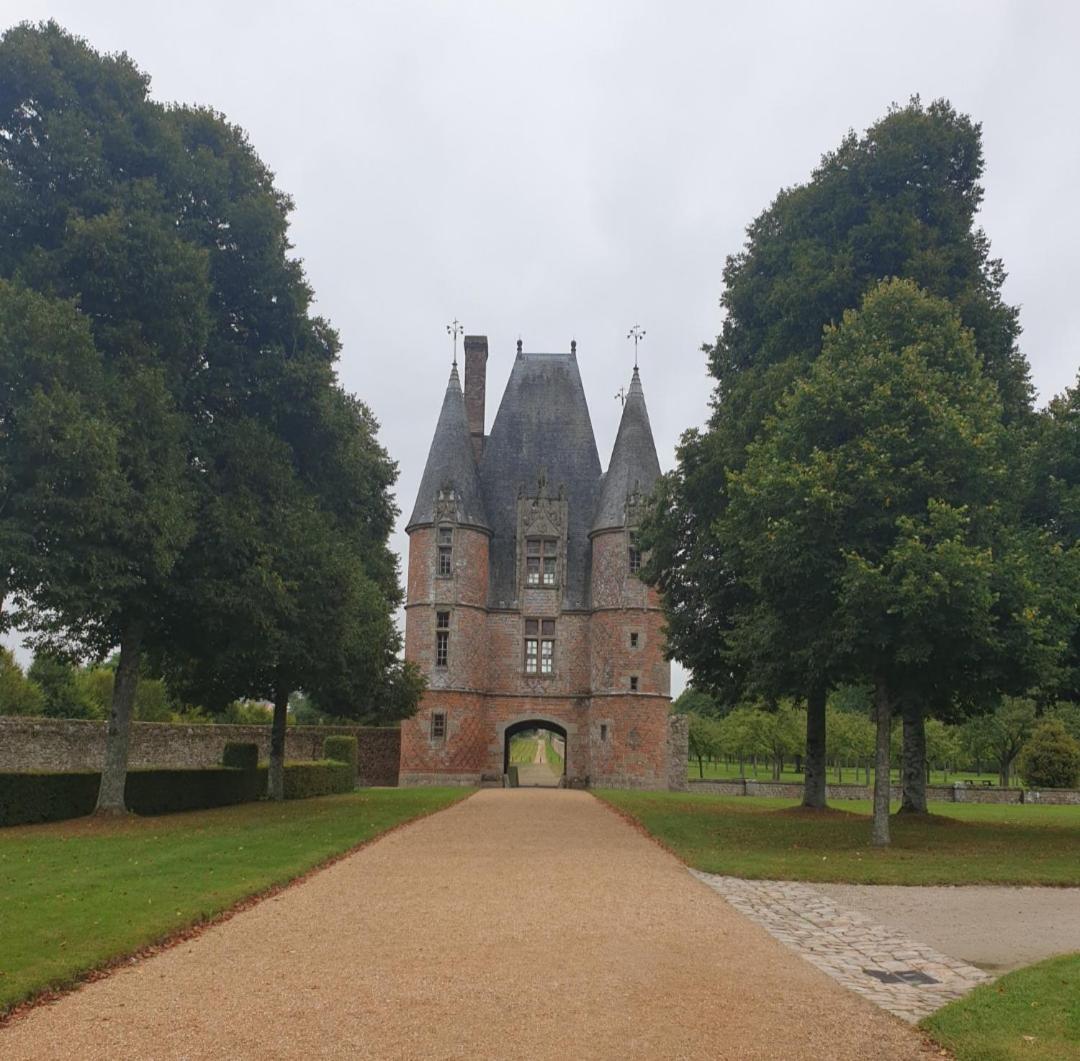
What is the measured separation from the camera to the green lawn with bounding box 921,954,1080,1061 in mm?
5473

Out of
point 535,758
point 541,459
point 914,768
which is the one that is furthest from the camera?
point 535,758

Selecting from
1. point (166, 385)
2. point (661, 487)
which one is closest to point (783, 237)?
point (661, 487)

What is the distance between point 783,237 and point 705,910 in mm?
19333

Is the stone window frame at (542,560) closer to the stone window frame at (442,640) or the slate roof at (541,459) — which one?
the slate roof at (541,459)

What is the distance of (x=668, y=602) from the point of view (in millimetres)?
25062

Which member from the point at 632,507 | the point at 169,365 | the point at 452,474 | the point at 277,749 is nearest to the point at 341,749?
the point at 277,749

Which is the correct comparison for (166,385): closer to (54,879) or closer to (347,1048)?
(54,879)

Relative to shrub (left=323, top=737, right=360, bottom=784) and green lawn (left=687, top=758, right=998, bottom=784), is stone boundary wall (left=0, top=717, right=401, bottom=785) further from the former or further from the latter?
green lawn (left=687, top=758, right=998, bottom=784)

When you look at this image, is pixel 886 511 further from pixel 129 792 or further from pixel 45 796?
pixel 45 796

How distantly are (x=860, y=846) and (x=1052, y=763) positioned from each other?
A: 31237 millimetres

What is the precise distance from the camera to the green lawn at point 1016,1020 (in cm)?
547

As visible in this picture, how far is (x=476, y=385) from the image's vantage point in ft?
152

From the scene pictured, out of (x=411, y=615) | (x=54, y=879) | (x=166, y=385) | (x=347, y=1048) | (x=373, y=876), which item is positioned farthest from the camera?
(x=411, y=615)

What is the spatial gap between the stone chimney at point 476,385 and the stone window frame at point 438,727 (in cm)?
1217
